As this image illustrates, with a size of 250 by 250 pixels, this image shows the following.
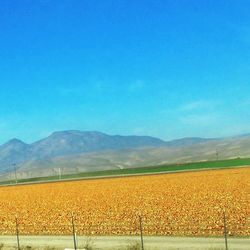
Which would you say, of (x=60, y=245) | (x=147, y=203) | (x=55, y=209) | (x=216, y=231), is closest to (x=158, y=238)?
(x=216, y=231)

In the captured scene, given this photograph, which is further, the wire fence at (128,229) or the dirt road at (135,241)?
the wire fence at (128,229)

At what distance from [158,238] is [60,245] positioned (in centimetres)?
617

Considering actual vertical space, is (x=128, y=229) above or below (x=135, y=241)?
above

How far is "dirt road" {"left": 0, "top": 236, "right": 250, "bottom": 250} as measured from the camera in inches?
1225

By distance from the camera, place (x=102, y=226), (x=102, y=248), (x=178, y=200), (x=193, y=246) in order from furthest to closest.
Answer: (x=178, y=200)
(x=102, y=226)
(x=102, y=248)
(x=193, y=246)

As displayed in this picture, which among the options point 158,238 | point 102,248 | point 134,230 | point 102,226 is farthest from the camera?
point 102,226

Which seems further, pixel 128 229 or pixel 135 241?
pixel 128 229

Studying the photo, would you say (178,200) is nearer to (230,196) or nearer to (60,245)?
(230,196)

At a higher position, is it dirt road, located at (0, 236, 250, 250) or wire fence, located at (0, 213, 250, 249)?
wire fence, located at (0, 213, 250, 249)

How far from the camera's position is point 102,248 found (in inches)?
1314

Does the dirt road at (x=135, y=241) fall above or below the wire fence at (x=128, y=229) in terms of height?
below

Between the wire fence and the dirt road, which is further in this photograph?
the wire fence

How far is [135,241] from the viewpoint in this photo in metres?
34.7

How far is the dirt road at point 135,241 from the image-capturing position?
31.1 metres
